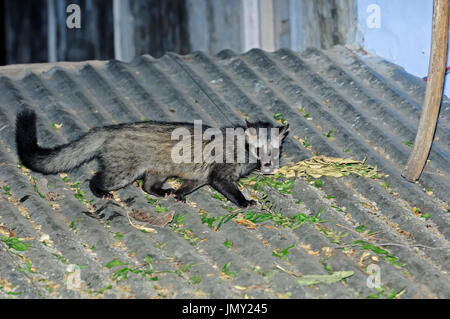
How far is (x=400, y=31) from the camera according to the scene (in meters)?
7.45

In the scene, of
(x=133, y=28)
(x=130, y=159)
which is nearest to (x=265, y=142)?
(x=130, y=159)

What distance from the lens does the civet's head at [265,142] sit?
18.8 feet

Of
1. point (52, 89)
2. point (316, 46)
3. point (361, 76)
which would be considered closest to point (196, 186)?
point (52, 89)

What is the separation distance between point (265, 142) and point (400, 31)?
107 inches

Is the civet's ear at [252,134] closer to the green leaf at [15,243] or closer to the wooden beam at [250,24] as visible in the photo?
the green leaf at [15,243]

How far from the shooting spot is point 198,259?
13.8 feet

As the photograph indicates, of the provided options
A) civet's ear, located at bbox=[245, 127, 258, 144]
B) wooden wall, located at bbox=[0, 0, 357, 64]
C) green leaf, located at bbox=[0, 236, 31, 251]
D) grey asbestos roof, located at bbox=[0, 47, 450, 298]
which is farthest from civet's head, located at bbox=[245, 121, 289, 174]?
wooden wall, located at bbox=[0, 0, 357, 64]

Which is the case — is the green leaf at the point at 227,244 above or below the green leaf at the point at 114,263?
above

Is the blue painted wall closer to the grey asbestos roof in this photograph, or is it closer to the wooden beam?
the grey asbestos roof

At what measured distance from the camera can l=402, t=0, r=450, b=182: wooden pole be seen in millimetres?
5254

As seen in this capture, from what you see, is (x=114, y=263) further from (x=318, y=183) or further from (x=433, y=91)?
(x=433, y=91)

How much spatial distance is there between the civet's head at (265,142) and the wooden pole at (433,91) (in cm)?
119

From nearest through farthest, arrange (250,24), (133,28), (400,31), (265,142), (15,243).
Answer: (15,243) → (265,142) → (400,31) → (250,24) → (133,28)

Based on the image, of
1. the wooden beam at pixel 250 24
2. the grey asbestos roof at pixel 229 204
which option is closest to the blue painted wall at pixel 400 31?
the grey asbestos roof at pixel 229 204
